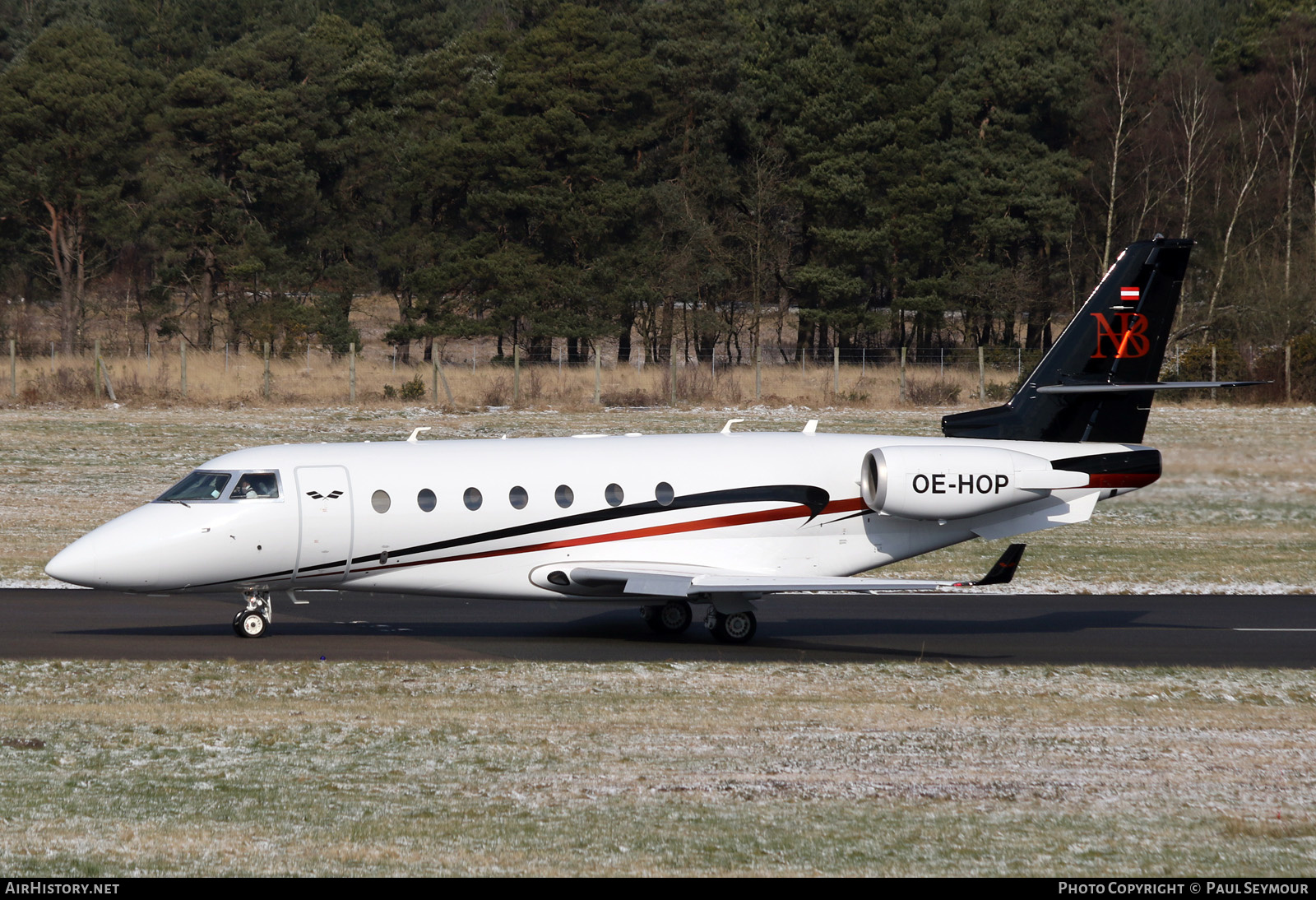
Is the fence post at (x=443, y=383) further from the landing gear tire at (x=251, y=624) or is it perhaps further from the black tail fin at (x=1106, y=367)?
the black tail fin at (x=1106, y=367)

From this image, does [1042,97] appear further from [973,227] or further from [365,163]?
[365,163]

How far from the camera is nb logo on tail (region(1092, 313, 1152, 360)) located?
2227 centimetres

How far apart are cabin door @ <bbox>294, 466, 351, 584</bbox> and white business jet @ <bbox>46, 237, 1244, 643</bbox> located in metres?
A: 0.02

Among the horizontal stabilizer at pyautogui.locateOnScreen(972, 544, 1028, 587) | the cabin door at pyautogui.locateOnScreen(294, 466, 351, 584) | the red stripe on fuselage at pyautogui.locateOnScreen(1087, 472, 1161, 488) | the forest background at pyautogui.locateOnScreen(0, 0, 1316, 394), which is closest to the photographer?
the horizontal stabilizer at pyautogui.locateOnScreen(972, 544, 1028, 587)

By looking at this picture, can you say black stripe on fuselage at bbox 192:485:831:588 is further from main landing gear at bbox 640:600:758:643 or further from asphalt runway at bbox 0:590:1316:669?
main landing gear at bbox 640:600:758:643

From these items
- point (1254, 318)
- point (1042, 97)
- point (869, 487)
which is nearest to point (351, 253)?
point (1042, 97)

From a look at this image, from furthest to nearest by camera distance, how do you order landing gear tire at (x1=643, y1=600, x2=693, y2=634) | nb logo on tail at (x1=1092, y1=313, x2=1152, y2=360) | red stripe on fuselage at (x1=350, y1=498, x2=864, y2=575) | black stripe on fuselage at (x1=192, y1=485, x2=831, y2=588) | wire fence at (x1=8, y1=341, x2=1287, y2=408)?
1. wire fence at (x1=8, y1=341, x2=1287, y2=408)
2. nb logo on tail at (x1=1092, y1=313, x2=1152, y2=360)
3. landing gear tire at (x1=643, y1=600, x2=693, y2=634)
4. red stripe on fuselage at (x1=350, y1=498, x2=864, y2=575)
5. black stripe on fuselage at (x1=192, y1=485, x2=831, y2=588)

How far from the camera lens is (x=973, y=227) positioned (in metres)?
76.8

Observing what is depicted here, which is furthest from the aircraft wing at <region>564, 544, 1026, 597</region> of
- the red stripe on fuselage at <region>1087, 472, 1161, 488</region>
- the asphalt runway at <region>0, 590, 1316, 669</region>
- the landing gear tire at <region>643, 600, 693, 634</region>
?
the red stripe on fuselage at <region>1087, 472, 1161, 488</region>

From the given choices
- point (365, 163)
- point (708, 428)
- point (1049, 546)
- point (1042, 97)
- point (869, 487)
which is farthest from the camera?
point (365, 163)

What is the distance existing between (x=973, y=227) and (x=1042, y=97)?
7411mm

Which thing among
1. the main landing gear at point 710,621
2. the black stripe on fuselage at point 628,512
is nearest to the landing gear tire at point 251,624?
the black stripe on fuselage at point 628,512

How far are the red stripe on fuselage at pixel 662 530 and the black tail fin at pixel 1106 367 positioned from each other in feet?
8.13

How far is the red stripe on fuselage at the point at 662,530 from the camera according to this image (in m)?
20.0
